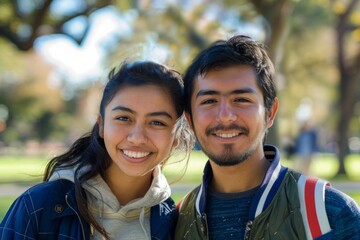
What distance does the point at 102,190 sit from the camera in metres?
3.12

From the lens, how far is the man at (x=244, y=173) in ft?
8.33

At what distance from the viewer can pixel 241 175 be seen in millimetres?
2951

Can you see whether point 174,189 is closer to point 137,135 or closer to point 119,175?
point 119,175

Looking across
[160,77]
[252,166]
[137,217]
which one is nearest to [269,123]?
[252,166]

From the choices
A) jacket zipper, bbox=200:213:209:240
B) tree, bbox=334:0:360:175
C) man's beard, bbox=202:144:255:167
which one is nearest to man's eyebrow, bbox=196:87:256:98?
man's beard, bbox=202:144:255:167

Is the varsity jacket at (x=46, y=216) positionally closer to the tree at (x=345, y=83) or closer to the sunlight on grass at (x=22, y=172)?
the sunlight on grass at (x=22, y=172)

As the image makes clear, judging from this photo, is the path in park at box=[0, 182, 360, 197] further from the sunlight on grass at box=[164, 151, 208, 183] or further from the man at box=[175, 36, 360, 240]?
the man at box=[175, 36, 360, 240]

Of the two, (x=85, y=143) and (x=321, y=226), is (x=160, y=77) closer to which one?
(x=85, y=143)

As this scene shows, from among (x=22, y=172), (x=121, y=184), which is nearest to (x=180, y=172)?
(x=121, y=184)

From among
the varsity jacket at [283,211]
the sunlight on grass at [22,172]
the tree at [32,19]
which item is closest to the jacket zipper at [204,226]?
the varsity jacket at [283,211]

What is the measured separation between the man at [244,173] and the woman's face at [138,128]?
0.53 feet

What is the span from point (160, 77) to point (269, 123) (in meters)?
0.68

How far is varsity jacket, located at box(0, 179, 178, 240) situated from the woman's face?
1.08 ft

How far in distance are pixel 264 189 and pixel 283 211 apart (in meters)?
0.16
